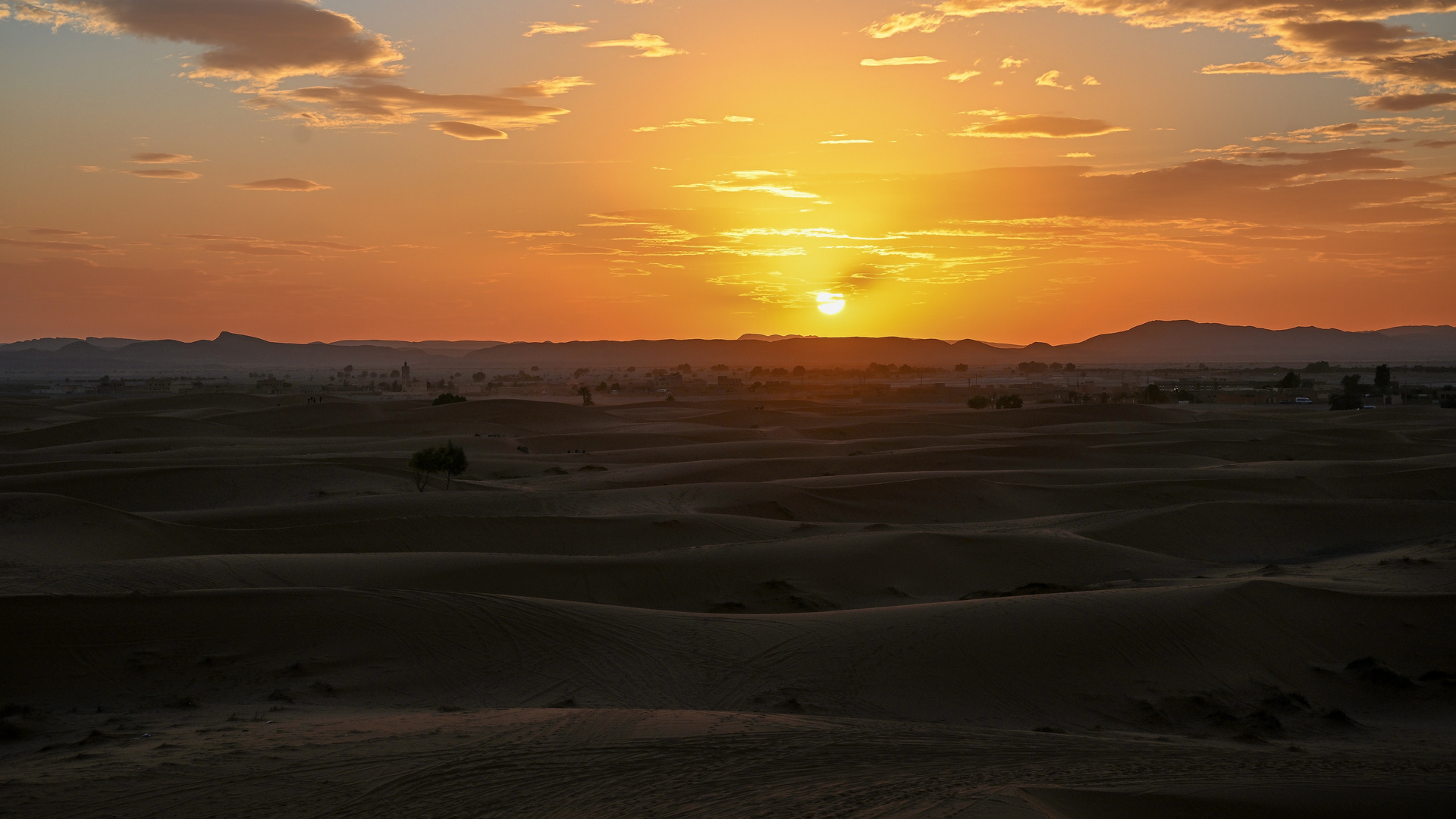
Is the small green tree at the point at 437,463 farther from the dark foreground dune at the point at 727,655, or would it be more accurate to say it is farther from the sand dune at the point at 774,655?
the sand dune at the point at 774,655

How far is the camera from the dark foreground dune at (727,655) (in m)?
8.80

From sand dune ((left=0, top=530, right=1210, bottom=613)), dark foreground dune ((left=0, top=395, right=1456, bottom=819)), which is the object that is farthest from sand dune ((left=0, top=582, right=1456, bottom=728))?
sand dune ((left=0, top=530, right=1210, bottom=613))

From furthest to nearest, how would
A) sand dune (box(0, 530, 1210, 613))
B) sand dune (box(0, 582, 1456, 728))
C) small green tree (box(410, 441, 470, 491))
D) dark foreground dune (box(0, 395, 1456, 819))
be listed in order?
small green tree (box(410, 441, 470, 491)) → sand dune (box(0, 530, 1210, 613)) → sand dune (box(0, 582, 1456, 728)) → dark foreground dune (box(0, 395, 1456, 819))

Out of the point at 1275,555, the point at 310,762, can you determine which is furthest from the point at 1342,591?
the point at 310,762

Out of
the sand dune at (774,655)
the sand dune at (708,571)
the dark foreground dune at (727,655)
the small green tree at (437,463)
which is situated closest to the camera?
the dark foreground dune at (727,655)

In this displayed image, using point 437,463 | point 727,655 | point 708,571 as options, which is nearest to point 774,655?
point 727,655

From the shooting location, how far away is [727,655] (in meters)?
13.7

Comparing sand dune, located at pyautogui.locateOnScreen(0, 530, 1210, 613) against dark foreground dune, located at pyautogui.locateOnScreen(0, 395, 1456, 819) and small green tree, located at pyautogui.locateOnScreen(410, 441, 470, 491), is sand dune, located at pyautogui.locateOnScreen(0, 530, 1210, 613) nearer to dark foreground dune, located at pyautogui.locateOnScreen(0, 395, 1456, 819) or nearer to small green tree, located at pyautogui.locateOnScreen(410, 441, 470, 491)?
dark foreground dune, located at pyautogui.locateOnScreen(0, 395, 1456, 819)

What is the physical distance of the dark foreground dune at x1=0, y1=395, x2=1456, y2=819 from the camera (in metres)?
8.80

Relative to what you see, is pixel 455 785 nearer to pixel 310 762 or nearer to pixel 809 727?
pixel 310 762

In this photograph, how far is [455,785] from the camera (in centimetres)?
848

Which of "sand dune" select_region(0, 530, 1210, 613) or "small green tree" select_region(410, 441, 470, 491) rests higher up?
"small green tree" select_region(410, 441, 470, 491)

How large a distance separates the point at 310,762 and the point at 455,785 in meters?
1.47

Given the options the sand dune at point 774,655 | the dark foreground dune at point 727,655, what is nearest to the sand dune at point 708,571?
the dark foreground dune at point 727,655
